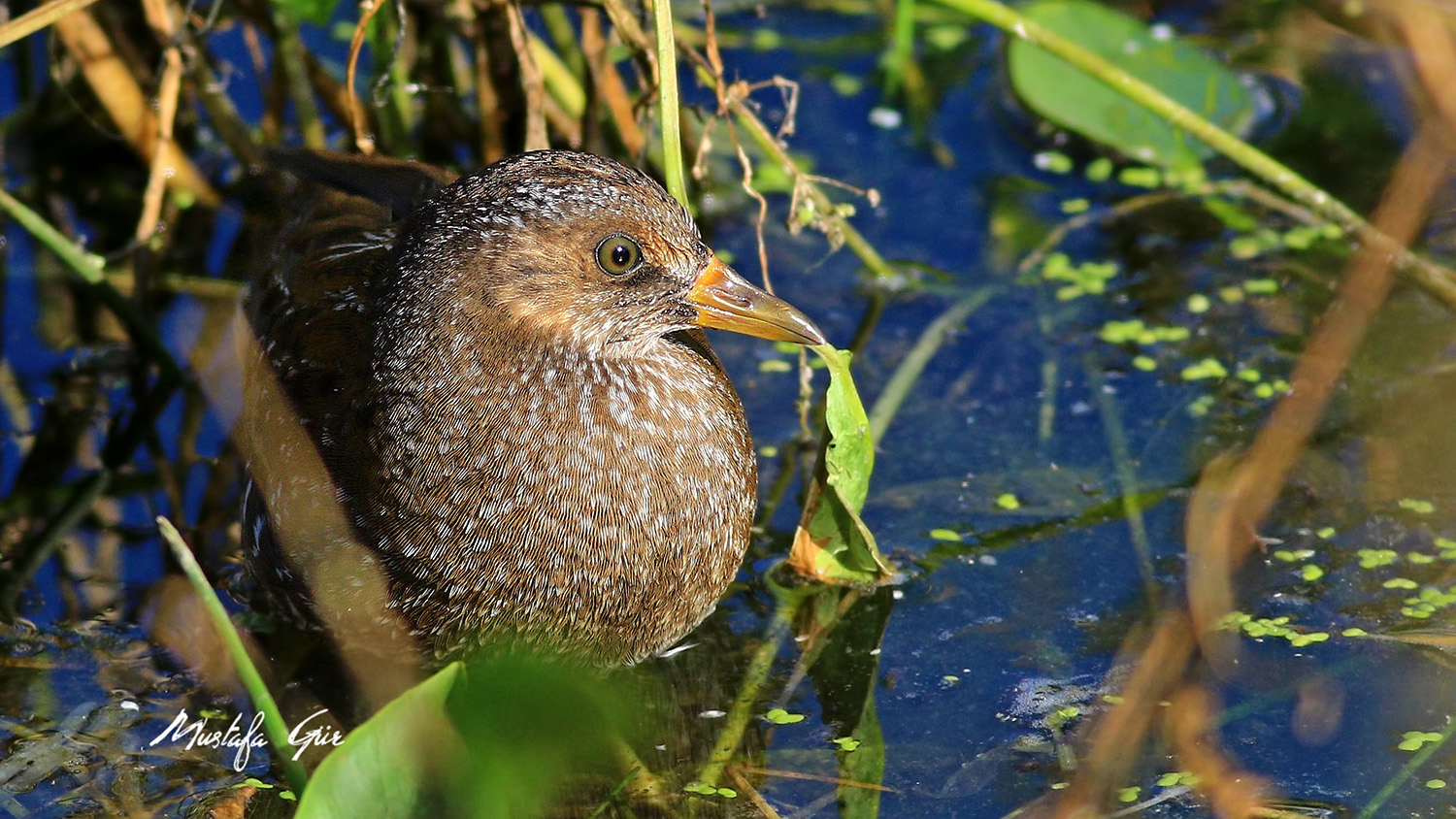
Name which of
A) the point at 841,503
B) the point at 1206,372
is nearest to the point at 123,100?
the point at 841,503

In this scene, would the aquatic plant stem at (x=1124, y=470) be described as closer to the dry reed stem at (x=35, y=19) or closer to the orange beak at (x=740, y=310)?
the orange beak at (x=740, y=310)

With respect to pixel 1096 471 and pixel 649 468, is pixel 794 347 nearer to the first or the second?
pixel 1096 471

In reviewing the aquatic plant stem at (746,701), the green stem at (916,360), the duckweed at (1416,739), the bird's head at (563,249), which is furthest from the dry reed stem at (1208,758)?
the bird's head at (563,249)

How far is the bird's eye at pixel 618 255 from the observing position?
2.89 metres

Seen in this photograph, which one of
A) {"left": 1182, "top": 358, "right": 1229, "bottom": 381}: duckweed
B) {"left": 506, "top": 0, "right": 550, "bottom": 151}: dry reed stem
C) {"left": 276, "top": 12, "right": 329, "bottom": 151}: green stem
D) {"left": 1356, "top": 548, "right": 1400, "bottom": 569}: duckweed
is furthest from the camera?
{"left": 276, "top": 12, "right": 329, "bottom": 151}: green stem

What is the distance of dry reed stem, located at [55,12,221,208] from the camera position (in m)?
4.36

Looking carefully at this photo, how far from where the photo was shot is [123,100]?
454 cm

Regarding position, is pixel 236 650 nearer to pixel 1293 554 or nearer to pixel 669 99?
pixel 669 99

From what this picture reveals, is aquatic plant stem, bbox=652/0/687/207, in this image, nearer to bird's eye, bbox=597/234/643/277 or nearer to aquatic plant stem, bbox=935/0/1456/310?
bird's eye, bbox=597/234/643/277

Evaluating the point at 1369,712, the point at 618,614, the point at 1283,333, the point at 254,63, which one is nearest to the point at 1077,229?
the point at 1283,333

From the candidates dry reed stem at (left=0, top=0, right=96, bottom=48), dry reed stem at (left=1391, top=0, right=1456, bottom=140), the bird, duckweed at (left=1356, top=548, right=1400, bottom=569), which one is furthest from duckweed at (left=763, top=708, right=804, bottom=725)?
dry reed stem at (left=1391, top=0, right=1456, bottom=140)

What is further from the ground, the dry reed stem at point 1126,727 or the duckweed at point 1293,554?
the dry reed stem at point 1126,727
